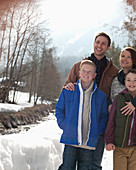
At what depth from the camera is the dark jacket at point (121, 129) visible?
2.08 meters

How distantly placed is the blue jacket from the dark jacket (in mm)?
104

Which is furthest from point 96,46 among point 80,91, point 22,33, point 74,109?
point 22,33

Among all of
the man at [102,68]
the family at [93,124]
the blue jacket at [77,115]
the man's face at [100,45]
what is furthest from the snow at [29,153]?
the man's face at [100,45]

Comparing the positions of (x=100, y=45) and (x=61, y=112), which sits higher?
(x=100, y=45)

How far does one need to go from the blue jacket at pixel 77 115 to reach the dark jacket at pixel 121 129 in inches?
4.1

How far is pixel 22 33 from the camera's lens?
13117 millimetres

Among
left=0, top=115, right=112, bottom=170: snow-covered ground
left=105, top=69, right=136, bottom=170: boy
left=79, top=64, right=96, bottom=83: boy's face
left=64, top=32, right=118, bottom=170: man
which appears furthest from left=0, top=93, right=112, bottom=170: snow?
left=79, top=64, right=96, bottom=83: boy's face

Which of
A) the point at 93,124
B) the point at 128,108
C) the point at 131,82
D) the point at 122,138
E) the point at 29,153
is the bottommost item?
the point at 29,153

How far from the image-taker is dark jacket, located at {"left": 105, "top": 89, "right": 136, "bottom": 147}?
2076mm

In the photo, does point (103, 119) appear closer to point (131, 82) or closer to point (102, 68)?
point (131, 82)

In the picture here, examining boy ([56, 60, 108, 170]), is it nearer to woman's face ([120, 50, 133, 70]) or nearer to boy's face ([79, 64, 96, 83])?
boy's face ([79, 64, 96, 83])

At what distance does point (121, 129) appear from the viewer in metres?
2.09

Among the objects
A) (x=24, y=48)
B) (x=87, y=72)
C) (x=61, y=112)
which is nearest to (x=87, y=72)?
(x=87, y=72)

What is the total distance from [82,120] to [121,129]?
0.39 m
